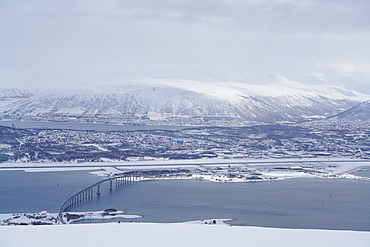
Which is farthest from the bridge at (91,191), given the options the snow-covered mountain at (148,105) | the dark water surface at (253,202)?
the snow-covered mountain at (148,105)

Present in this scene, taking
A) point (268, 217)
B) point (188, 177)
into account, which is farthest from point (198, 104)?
point (268, 217)

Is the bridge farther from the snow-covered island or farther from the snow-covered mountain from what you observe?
the snow-covered mountain

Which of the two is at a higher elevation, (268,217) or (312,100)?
(312,100)

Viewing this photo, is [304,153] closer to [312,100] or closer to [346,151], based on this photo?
[346,151]

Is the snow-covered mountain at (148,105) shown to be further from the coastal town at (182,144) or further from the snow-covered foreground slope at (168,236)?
the snow-covered foreground slope at (168,236)

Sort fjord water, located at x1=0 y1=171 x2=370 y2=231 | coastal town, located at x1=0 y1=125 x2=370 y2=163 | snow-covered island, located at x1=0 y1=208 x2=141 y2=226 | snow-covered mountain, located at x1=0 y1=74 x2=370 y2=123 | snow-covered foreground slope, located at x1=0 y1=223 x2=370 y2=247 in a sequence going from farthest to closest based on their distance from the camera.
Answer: snow-covered mountain, located at x1=0 y1=74 x2=370 y2=123 → coastal town, located at x1=0 y1=125 x2=370 y2=163 → fjord water, located at x1=0 y1=171 x2=370 y2=231 → snow-covered island, located at x1=0 y1=208 x2=141 y2=226 → snow-covered foreground slope, located at x1=0 y1=223 x2=370 y2=247

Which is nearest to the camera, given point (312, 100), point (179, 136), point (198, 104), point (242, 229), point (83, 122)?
point (242, 229)

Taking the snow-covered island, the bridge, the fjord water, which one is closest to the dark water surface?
the fjord water
